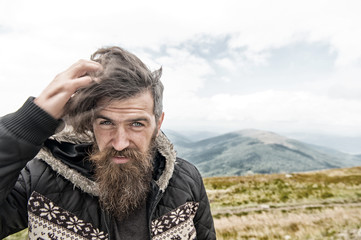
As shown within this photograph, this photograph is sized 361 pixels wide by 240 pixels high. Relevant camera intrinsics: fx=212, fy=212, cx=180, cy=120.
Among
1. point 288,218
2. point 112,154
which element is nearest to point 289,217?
point 288,218

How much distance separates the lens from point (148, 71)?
116 inches

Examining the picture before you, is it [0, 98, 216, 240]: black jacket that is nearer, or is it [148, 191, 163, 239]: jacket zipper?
[0, 98, 216, 240]: black jacket

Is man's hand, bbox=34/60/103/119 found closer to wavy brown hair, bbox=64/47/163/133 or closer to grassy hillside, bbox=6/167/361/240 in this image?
wavy brown hair, bbox=64/47/163/133

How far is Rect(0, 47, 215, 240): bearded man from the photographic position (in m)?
2.44

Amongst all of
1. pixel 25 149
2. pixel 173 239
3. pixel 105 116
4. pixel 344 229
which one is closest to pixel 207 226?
Result: pixel 173 239

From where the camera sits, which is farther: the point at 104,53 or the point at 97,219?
the point at 104,53

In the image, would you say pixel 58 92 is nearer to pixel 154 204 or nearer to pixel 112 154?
pixel 112 154

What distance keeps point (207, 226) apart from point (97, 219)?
1818 millimetres

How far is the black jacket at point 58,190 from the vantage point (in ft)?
6.13

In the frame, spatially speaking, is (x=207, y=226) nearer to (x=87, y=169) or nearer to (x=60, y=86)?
(x=87, y=169)

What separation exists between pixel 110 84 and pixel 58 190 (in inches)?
56.1

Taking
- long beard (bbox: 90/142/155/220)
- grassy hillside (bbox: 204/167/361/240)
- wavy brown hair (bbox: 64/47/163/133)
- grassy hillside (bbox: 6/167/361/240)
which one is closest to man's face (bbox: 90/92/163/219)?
long beard (bbox: 90/142/155/220)

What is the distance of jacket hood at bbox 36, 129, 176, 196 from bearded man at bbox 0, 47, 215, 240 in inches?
0.4

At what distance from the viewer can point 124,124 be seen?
2695 millimetres
